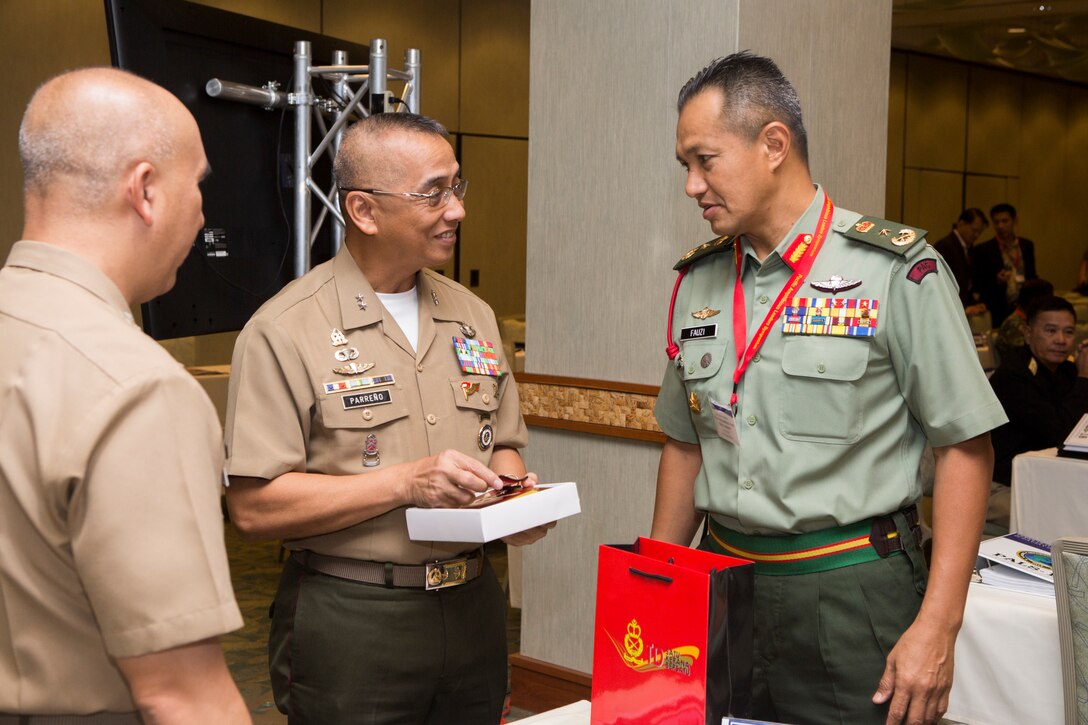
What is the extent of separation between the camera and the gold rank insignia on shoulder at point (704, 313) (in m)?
2.02

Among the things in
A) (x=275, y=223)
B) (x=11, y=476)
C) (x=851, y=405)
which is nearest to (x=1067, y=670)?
(x=851, y=405)

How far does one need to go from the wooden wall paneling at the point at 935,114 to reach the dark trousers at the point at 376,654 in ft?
36.8

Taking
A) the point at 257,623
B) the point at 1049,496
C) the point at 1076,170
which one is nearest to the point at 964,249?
the point at 1076,170

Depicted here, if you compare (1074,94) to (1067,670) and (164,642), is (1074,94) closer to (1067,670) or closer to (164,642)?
(1067,670)

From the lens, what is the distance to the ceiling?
9.22 metres

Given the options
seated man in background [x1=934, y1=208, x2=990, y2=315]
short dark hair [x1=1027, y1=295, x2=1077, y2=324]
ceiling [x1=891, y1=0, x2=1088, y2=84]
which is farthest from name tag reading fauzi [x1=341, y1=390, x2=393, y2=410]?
seated man in background [x1=934, y1=208, x2=990, y2=315]

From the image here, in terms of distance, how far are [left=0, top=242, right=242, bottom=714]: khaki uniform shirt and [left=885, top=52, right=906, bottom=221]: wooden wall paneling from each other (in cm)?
1149

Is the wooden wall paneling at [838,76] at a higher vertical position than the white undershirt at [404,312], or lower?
higher

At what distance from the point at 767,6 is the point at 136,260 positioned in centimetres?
256

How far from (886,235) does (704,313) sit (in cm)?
34

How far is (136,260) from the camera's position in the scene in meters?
1.20

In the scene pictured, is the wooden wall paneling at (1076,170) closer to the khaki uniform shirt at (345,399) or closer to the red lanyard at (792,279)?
the red lanyard at (792,279)

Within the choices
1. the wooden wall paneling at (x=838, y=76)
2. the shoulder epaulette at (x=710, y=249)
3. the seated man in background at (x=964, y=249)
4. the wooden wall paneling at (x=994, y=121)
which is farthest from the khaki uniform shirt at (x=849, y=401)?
the wooden wall paneling at (x=994, y=121)

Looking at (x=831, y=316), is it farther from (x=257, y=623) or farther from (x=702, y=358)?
(x=257, y=623)
